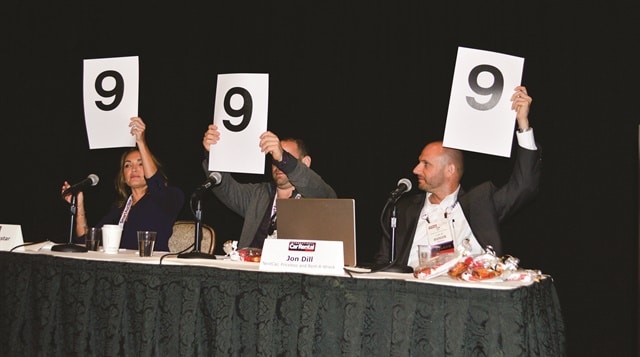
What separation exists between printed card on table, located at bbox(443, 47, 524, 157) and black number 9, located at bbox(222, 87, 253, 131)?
877mm

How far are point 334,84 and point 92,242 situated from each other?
6.38ft

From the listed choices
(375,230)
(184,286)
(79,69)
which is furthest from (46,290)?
(79,69)

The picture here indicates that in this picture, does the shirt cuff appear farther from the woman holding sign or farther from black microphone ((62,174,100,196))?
black microphone ((62,174,100,196))

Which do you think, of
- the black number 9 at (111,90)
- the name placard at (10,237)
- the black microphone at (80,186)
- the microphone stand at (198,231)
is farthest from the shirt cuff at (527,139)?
the name placard at (10,237)

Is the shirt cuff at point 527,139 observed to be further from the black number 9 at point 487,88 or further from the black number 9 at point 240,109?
the black number 9 at point 240,109

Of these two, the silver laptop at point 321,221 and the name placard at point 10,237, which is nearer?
the silver laptop at point 321,221

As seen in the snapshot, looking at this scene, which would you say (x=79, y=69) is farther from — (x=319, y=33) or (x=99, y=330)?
(x=99, y=330)

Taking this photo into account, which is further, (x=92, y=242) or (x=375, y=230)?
(x=375, y=230)

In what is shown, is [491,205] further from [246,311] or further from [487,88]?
[246,311]

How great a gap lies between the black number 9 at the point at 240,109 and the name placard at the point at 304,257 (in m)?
0.74

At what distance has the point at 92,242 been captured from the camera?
2.90 meters

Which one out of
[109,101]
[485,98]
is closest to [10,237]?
[109,101]

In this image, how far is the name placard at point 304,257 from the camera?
215 centimetres

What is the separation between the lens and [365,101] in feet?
13.5
